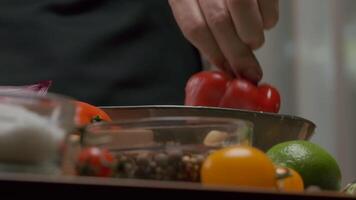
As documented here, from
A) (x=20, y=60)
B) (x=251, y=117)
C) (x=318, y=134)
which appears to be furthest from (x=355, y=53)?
(x=251, y=117)

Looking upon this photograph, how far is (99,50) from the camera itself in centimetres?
125

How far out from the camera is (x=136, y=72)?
124 cm

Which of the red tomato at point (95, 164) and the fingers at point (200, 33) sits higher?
the fingers at point (200, 33)

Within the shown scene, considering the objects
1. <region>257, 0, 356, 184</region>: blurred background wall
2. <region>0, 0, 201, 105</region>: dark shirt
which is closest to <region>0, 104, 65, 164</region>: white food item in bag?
<region>0, 0, 201, 105</region>: dark shirt

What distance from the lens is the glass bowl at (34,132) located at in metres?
0.37

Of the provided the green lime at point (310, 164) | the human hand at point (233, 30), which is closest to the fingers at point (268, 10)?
the human hand at point (233, 30)

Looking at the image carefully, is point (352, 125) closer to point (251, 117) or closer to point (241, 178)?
point (251, 117)

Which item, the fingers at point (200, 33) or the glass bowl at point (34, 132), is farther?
the fingers at point (200, 33)

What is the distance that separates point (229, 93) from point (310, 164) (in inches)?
9.9

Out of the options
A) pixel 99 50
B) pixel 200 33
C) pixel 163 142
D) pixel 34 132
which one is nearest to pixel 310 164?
pixel 163 142

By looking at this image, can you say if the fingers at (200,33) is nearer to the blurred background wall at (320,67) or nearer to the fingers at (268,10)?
the fingers at (268,10)

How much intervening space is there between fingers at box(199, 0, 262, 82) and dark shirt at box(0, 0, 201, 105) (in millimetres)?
422

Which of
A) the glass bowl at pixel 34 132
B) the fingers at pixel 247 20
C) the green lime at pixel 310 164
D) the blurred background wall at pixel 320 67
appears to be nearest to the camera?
the glass bowl at pixel 34 132

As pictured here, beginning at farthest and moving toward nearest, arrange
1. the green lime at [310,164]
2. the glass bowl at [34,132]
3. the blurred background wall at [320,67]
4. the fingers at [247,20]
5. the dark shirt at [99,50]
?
the blurred background wall at [320,67]
the dark shirt at [99,50]
the fingers at [247,20]
the green lime at [310,164]
the glass bowl at [34,132]
